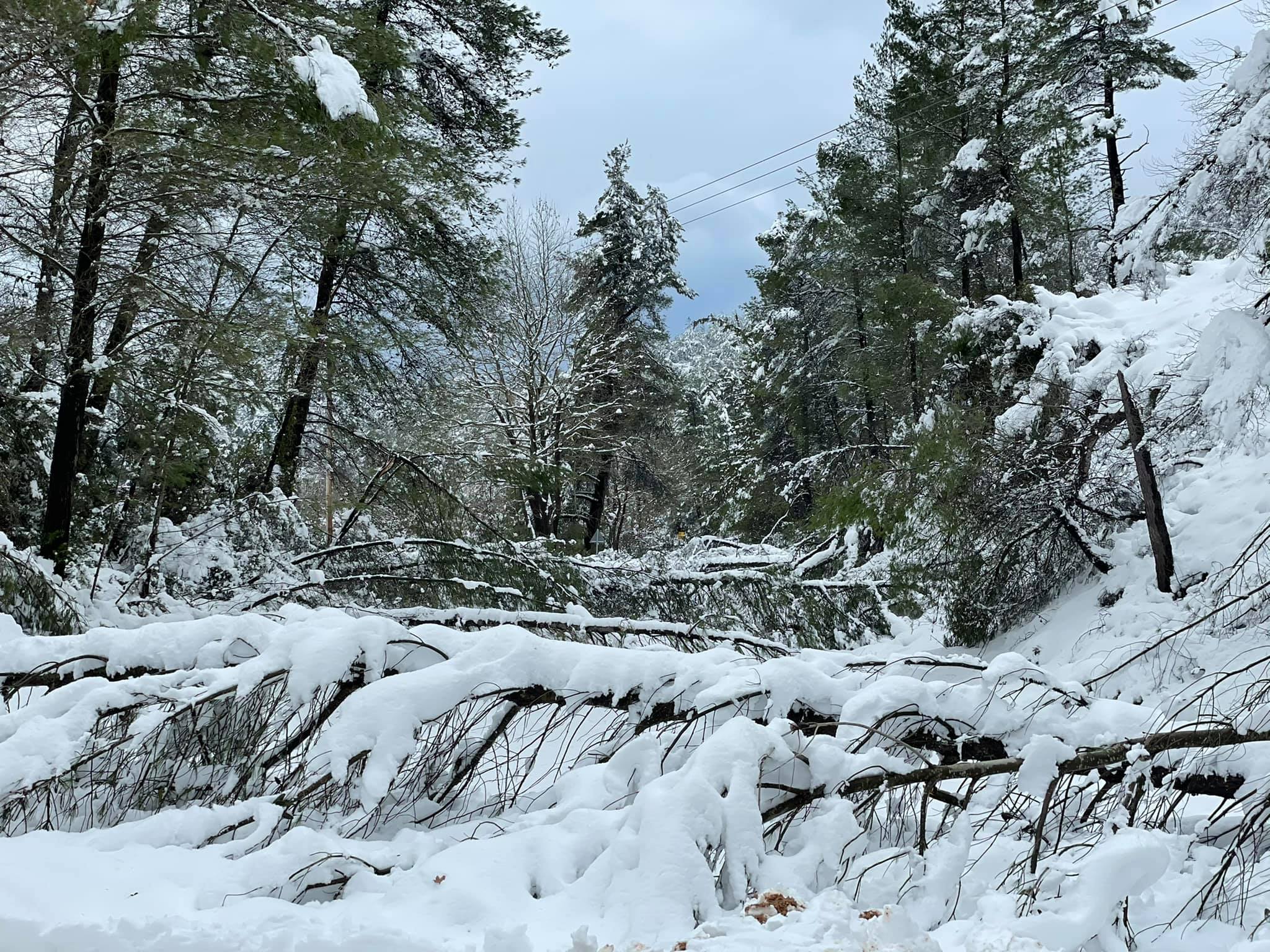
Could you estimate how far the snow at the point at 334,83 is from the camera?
13.2ft

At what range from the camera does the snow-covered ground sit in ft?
5.25

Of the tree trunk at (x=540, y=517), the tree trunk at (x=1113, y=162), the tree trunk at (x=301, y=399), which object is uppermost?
the tree trunk at (x=1113, y=162)

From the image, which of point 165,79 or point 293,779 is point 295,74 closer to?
point 165,79

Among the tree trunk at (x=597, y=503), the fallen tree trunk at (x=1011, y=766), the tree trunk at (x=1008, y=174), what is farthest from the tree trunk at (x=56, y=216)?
the tree trunk at (x=1008, y=174)

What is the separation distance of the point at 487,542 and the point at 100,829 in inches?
176

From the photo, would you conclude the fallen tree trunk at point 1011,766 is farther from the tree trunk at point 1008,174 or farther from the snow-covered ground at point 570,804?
the tree trunk at point 1008,174

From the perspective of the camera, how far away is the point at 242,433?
22.0 feet

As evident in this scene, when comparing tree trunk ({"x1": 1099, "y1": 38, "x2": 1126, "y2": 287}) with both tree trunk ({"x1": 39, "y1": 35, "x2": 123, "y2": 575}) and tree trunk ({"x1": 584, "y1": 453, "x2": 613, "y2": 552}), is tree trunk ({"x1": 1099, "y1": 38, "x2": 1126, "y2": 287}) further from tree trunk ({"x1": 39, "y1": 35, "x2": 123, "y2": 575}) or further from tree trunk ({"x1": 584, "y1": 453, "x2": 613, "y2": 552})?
tree trunk ({"x1": 39, "y1": 35, "x2": 123, "y2": 575})

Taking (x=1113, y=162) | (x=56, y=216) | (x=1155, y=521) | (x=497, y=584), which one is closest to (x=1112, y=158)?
(x=1113, y=162)

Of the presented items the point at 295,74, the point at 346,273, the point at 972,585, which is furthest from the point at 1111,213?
the point at 295,74

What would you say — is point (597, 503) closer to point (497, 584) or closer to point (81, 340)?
point (497, 584)

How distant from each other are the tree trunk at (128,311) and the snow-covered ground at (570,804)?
2931mm

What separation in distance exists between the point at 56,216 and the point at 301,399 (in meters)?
3.00

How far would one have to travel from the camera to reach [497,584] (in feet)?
18.5
